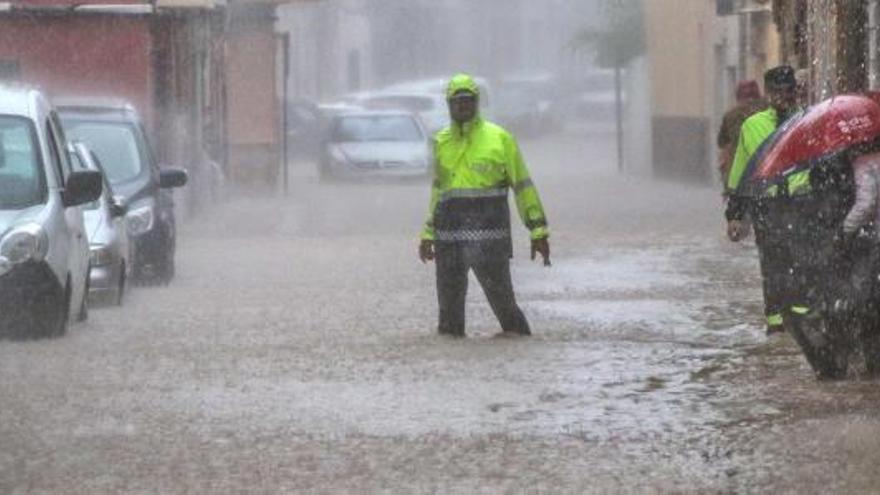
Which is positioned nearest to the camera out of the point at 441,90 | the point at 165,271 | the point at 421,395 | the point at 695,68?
the point at 421,395

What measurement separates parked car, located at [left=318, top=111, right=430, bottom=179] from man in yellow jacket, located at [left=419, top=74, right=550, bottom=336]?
31398 mm

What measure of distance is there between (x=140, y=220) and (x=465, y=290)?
6.44 m

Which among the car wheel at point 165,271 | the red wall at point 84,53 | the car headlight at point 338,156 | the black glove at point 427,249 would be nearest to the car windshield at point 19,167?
the black glove at point 427,249

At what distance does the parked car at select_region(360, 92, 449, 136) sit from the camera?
62625 mm

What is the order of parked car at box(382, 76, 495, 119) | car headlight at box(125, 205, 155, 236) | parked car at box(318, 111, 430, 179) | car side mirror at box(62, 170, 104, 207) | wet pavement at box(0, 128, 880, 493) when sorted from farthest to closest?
parked car at box(382, 76, 495, 119) < parked car at box(318, 111, 430, 179) < car headlight at box(125, 205, 155, 236) < car side mirror at box(62, 170, 104, 207) < wet pavement at box(0, 128, 880, 493)

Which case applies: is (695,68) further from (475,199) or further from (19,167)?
(475,199)

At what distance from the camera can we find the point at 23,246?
51.3 feet

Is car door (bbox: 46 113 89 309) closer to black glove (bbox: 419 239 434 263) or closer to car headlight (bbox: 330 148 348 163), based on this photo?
black glove (bbox: 419 239 434 263)

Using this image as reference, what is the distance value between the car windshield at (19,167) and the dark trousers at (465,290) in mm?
2382

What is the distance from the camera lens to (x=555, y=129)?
77.7m

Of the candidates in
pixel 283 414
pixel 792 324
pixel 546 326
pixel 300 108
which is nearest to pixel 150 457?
pixel 283 414

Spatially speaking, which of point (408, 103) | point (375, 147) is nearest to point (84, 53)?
point (375, 147)

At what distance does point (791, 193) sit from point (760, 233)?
46 cm

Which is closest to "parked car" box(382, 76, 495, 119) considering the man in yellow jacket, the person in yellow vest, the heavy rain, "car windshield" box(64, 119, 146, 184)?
the heavy rain
